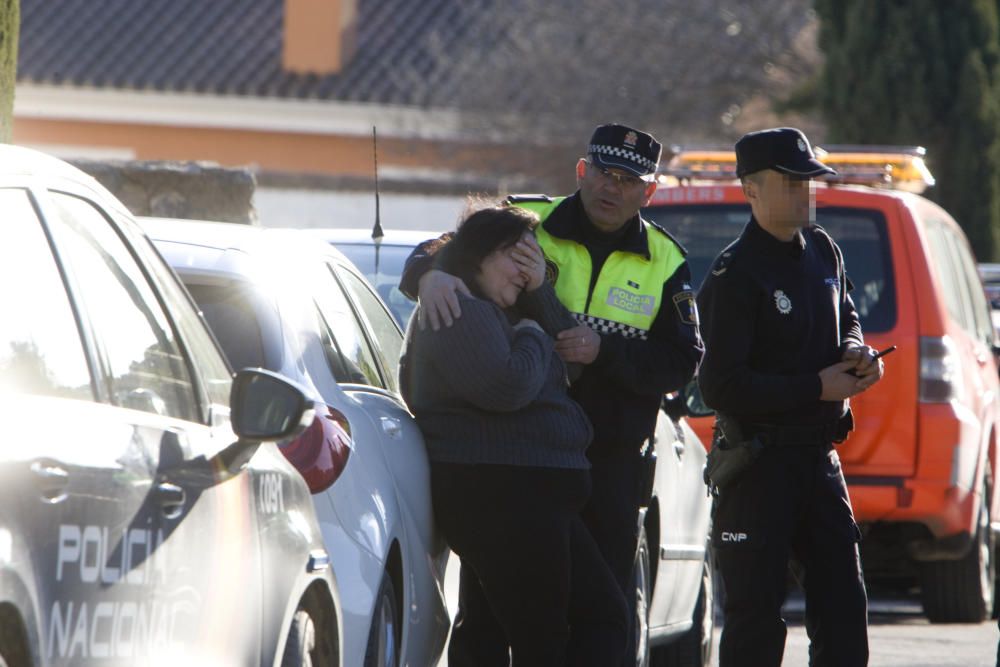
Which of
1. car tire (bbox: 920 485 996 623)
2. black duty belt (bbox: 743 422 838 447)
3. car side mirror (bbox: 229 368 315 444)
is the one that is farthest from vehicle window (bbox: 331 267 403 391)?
car tire (bbox: 920 485 996 623)

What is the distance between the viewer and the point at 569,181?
29031 millimetres

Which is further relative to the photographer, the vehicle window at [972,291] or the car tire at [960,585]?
the vehicle window at [972,291]

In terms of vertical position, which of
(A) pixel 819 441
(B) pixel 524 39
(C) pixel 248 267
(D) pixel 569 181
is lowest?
(A) pixel 819 441

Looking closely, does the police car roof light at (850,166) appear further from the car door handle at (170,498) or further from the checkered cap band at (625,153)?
the car door handle at (170,498)

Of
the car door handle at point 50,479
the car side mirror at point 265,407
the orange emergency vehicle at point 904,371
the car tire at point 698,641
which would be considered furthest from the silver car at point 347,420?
the orange emergency vehicle at point 904,371

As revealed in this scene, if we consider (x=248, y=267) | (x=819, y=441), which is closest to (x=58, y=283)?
(x=248, y=267)

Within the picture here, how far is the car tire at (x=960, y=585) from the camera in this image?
10.4 meters

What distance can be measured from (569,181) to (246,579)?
2508cm

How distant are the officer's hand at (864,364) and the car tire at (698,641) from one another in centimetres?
261

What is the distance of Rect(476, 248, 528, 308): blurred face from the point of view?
5719mm

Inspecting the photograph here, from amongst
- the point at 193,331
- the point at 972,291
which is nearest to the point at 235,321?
the point at 193,331

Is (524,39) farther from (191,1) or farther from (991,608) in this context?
(991,608)

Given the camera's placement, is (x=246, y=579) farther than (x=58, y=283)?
Yes

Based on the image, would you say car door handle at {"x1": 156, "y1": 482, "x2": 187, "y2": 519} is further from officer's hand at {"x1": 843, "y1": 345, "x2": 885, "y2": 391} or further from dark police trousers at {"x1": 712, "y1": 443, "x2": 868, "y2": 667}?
officer's hand at {"x1": 843, "y1": 345, "x2": 885, "y2": 391}
